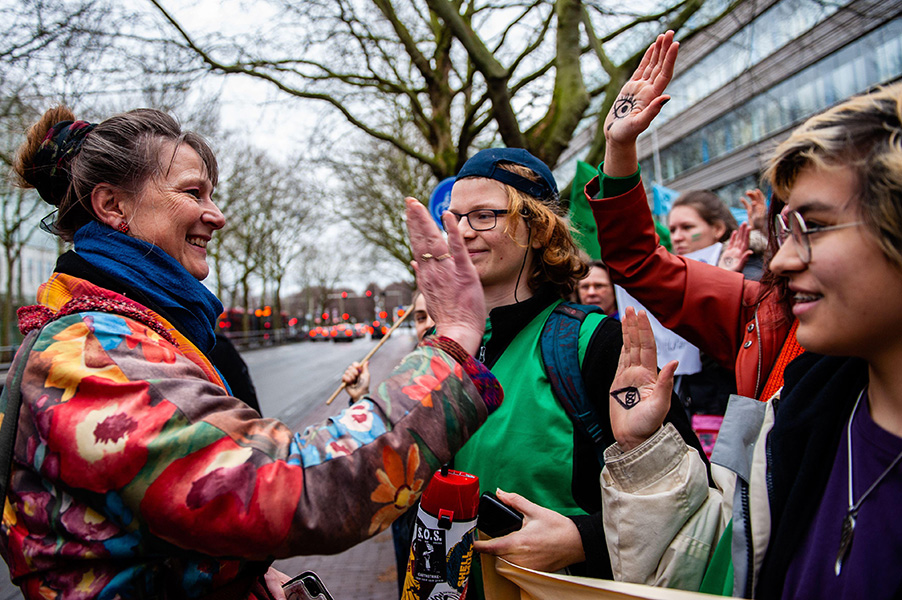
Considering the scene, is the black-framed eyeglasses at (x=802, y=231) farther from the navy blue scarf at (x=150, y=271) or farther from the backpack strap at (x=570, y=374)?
the navy blue scarf at (x=150, y=271)

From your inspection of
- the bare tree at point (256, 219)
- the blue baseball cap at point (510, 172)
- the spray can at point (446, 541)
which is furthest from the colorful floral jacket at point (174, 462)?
the bare tree at point (256, 219)

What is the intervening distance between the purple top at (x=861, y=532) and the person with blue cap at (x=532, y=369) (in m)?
0.45

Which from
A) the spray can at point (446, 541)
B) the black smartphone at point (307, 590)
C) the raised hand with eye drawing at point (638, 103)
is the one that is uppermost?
the raised hand with eye drawing at point (638, 103)

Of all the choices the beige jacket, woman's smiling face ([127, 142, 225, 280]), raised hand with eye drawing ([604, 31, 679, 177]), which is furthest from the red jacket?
woman's smiling face ([127, 142, 225, 280])

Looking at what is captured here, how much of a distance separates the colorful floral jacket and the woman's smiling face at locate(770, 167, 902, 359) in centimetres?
64

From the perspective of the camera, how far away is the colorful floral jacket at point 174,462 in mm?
904

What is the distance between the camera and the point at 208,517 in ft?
2.94

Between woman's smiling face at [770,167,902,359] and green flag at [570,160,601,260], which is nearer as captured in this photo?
woman's smiling face at [770,167,902,359]

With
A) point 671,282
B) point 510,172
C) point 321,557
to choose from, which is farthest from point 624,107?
point 321,557

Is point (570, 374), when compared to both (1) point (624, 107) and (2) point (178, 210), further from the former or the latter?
(2) point (178, 210)

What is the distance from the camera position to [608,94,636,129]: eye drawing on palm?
5.91 feet

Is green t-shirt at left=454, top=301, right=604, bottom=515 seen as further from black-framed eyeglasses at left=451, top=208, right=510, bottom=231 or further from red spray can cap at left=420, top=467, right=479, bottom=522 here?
black-framed eyeglasses at left=451, top=208, right=510, bottom=231

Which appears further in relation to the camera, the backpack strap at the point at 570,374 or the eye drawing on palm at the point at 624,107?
the eye drawing on palm at the point at 624,107

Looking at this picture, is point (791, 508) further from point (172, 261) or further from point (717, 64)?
point (717, 64)
